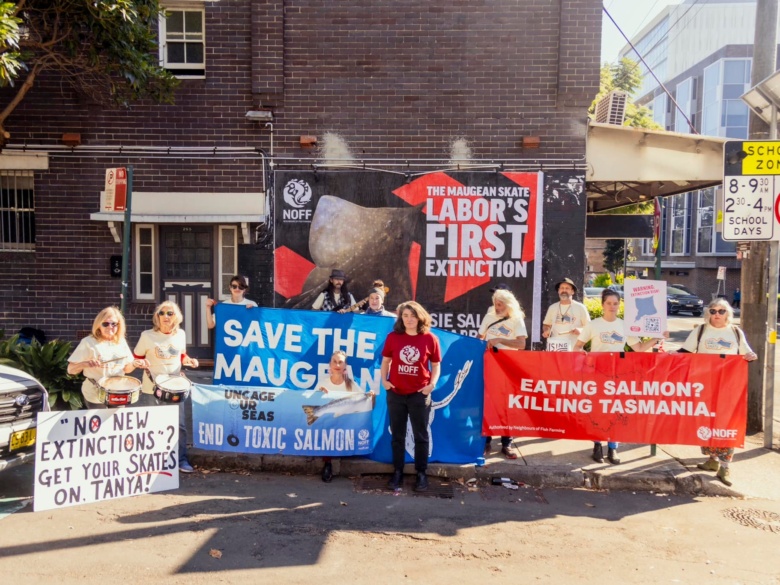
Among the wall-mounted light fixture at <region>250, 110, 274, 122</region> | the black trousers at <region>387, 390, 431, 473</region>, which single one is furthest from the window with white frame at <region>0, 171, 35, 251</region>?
the black trousers at <region>387, 390, 431, 473</region>

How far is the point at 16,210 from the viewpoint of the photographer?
10453 millimetres

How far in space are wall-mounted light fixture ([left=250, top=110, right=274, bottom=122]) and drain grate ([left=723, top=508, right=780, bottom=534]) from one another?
25.9 ft

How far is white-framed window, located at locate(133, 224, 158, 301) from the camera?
1040 cm

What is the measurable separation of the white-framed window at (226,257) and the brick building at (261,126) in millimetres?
23

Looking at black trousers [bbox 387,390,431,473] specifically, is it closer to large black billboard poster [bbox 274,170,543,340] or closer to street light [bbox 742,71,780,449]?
large black billboard poster [bbox 274,170,543,340]

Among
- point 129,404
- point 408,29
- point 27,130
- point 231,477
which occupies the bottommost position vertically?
point 231,477

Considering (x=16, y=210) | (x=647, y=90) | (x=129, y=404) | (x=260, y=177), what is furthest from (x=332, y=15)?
(x=647, y=90)

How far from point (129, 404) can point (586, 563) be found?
4104 mm

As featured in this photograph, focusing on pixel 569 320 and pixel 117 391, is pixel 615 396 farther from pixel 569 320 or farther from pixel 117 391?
pixel 117 391

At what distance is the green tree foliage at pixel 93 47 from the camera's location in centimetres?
795

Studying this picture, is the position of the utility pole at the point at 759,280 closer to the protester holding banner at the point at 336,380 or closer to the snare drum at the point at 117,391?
the protester holding banner at the point at 336,380

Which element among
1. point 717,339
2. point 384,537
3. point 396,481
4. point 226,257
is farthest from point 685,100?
point 384,537

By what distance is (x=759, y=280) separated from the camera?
326 inches

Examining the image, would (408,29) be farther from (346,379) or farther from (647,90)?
(647,90)
